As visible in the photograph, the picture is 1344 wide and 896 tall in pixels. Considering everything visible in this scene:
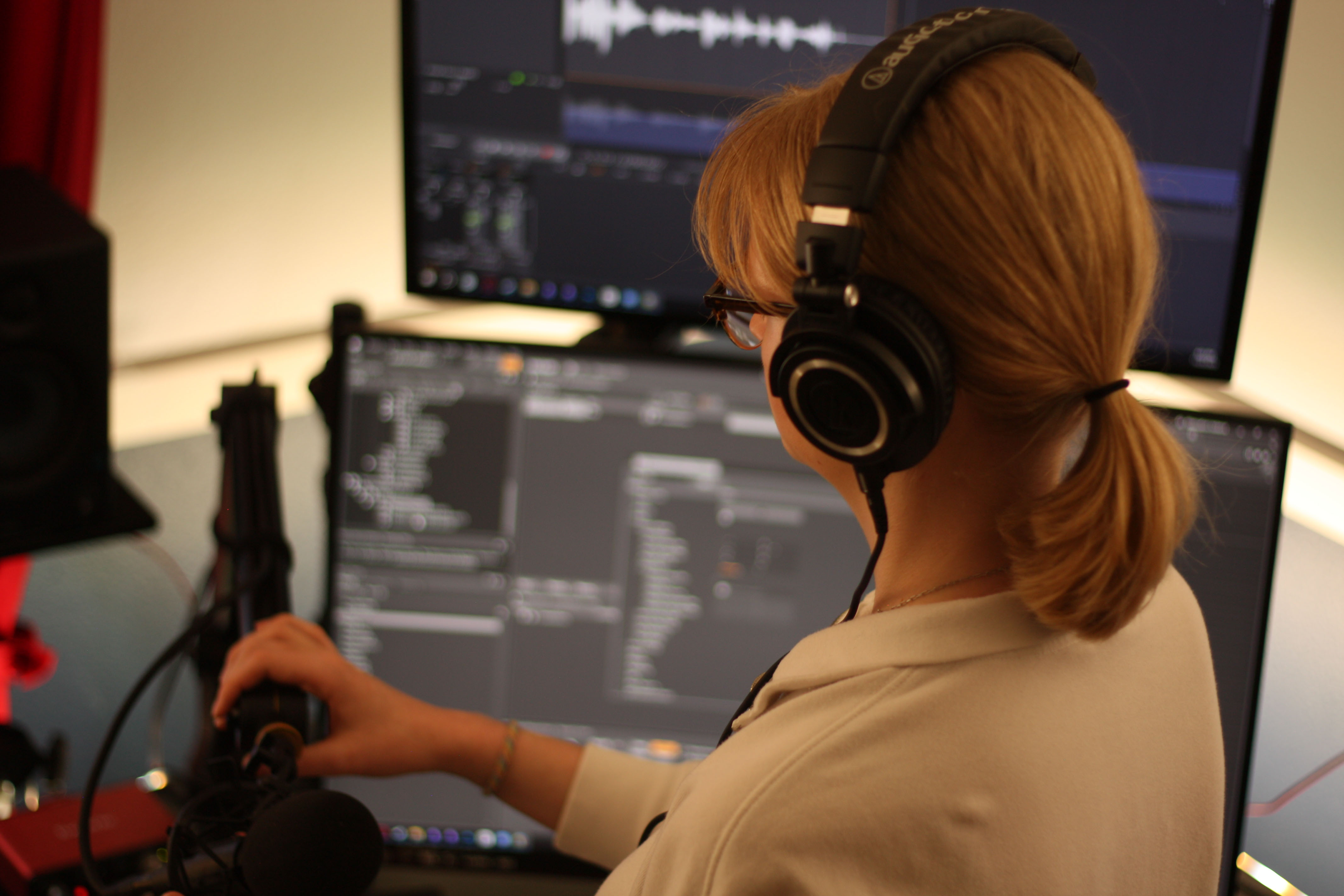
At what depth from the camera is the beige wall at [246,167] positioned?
1.27 meters

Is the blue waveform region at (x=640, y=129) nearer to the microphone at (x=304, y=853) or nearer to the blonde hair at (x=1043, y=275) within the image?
the blonde hair at (x=1043, y=275)

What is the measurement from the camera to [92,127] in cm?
123

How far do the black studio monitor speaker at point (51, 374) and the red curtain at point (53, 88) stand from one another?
0.17 m

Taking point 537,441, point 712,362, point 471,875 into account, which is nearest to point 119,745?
point 471,875

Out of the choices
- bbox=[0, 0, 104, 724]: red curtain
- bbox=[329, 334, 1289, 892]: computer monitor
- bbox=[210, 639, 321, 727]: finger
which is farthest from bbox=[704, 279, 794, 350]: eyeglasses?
bbox=[0, 0, 104, 724]: red curtain

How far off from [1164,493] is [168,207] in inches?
47.7

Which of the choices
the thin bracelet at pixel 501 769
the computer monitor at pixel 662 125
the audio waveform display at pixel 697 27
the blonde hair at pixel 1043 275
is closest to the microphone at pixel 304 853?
the thin bracelet at pixel 501 769

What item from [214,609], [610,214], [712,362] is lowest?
[214,609]

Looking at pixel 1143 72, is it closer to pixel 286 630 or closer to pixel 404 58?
pixel 404 58

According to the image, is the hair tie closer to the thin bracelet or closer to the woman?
the woman

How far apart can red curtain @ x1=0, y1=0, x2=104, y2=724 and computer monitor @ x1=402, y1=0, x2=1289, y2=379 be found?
0.52 metres

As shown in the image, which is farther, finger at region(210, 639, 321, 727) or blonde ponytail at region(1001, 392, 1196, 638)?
finger at region(210, 639, 321, 727)

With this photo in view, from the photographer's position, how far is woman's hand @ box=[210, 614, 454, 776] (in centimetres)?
82

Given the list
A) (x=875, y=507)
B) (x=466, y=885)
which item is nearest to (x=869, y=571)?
(x=875, y=507)
